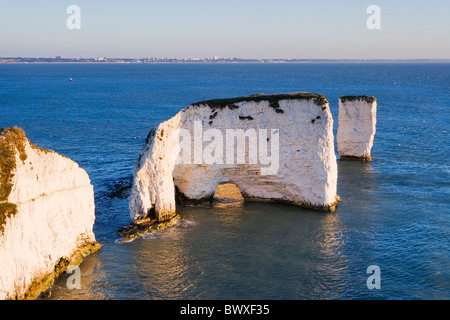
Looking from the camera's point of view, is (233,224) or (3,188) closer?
(3,188)

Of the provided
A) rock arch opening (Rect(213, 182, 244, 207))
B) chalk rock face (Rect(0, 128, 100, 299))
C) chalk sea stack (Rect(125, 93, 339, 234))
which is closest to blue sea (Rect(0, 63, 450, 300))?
rock arch opening (Rect(213, 182, 244, 207))

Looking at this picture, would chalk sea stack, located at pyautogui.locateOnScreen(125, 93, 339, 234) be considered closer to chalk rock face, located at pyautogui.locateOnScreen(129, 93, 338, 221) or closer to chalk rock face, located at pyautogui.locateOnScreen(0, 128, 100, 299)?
chalk rock face, located at pyautogui.locateOnScreen(129, 93, 338, 221)

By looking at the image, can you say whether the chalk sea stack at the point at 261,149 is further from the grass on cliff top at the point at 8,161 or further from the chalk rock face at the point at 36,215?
the grass on cliff top at the point at 8,161

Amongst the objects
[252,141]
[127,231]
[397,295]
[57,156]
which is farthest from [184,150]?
[397,295]

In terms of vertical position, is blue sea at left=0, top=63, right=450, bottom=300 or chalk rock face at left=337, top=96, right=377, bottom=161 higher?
chalk rock face at left=337, top=96, right=377, bottom=161

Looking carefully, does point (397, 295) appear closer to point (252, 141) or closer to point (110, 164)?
point (252, 141)

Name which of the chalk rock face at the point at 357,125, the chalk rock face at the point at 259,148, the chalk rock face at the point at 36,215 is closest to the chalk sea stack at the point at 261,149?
the chalk rock face at the point at 259,148
